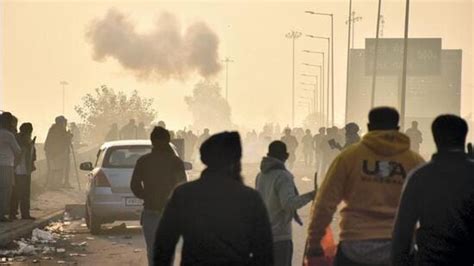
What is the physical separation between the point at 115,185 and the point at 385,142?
12.1 meters

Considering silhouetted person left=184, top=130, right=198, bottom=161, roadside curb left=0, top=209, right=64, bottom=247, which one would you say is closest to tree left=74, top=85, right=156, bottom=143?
silhouetted person left=184, top=130, right=198, bottom=161

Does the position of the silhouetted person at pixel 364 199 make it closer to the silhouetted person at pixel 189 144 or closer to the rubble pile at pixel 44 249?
the rubble pile at pixel 44 249

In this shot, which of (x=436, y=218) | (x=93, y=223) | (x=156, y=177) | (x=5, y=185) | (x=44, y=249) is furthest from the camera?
(x=93, y=223)

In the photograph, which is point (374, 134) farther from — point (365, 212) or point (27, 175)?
point (27, 175)

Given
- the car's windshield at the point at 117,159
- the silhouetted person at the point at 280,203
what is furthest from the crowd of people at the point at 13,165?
the silhouetted person at the point at 280,203

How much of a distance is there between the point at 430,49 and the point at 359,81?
1650 centimetres

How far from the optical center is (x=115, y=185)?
1928cm

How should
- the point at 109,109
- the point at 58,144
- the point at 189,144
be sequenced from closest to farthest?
the point at 58,144, the point at 189,144, the point at 109,109

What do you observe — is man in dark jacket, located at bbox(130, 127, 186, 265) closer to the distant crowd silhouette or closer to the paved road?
the distant crowd silhouette

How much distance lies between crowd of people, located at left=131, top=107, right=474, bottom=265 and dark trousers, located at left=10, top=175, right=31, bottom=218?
A: 1310 centimetres

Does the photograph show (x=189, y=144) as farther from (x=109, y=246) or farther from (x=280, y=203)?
(x=280, y=203)

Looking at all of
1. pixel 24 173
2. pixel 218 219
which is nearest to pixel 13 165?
pixel 24 173

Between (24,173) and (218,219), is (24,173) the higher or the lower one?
the lower one

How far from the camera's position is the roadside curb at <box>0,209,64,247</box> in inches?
679
